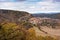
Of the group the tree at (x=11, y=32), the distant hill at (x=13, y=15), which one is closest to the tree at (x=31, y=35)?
the tree at (x=11, y=32)

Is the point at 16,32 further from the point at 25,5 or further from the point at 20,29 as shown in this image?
the point at 25,5

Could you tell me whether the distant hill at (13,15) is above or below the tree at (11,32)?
above

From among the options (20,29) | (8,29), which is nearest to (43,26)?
(20,29)

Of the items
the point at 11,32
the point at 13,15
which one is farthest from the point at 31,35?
the point at 13,15

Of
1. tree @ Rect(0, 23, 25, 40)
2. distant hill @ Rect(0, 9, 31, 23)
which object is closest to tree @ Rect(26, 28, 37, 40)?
tree @ Rect(0, 23, 25, 40)

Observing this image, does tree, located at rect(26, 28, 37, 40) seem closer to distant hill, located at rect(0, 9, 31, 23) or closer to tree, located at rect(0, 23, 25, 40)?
tree, located at rect(0, 23, 25, 40)

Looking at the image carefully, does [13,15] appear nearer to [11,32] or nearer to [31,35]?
[11,32]

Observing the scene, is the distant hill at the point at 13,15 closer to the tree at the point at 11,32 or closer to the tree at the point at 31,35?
the tree at the point at 11,32

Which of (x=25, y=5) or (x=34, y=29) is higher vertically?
(x=25, y=5)

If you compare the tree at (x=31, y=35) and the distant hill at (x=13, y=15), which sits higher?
the distant hill at (x=13, y=15)
